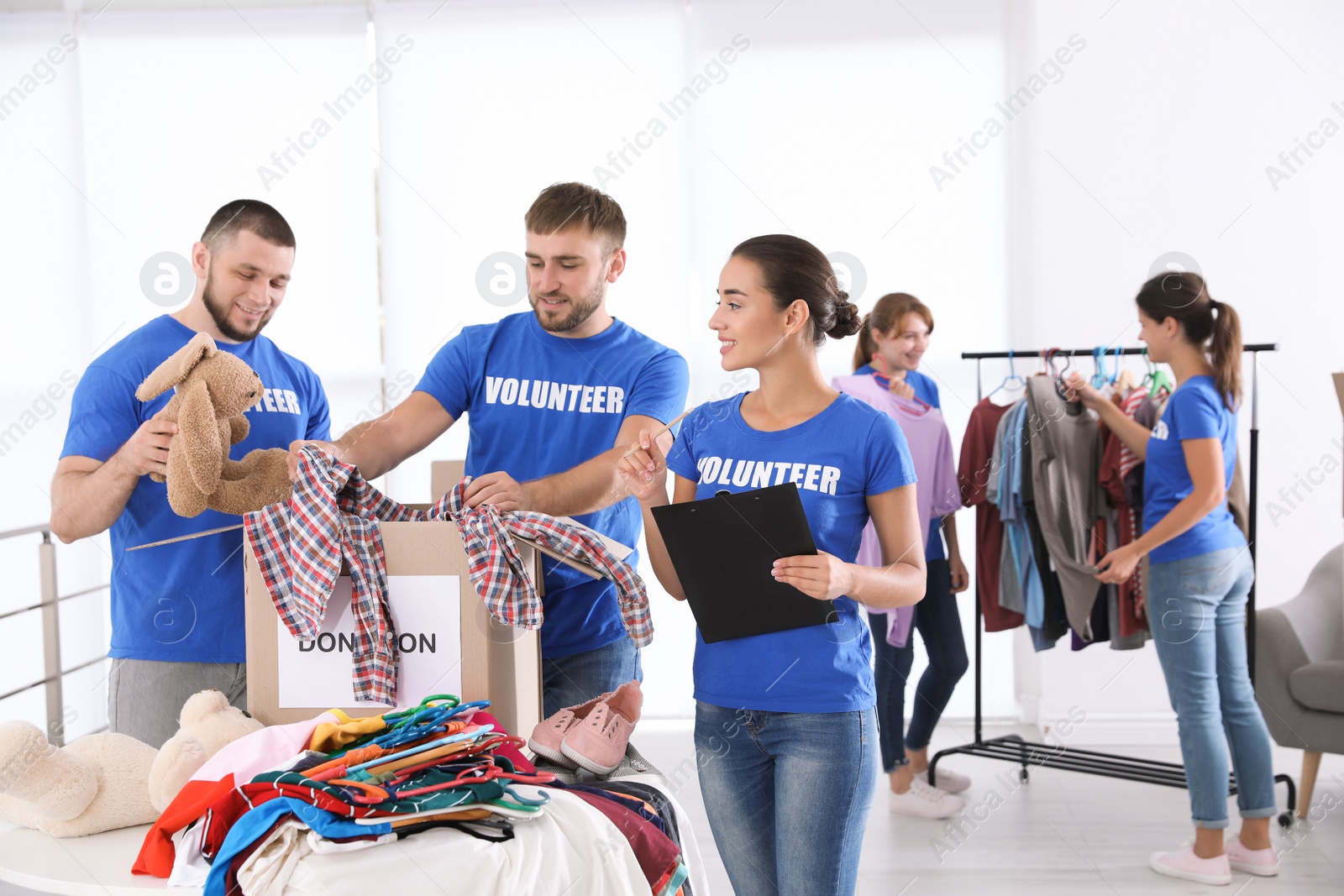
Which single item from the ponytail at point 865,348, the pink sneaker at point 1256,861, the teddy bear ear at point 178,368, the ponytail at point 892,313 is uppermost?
the ponytail at point 892,313

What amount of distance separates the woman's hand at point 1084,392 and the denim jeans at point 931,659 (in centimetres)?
66

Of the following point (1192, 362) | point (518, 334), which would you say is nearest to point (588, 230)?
point (518, 334)

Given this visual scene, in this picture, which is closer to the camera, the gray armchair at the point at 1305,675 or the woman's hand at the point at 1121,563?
the woman's hand at the point at 1121,563

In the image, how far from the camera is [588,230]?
1785 mm

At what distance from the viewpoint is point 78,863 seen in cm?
116

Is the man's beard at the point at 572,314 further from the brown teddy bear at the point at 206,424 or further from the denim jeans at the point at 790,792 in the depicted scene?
the denim jeans at the point at 790,792

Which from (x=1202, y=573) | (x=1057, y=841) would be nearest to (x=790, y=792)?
(x=1202, y=573)

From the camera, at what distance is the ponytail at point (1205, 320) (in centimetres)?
251

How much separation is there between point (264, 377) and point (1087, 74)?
11.0 ft

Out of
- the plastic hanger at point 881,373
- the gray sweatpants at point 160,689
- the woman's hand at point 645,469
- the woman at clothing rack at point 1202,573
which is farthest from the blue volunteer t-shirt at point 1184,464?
the gray sweatpants at point 160,689

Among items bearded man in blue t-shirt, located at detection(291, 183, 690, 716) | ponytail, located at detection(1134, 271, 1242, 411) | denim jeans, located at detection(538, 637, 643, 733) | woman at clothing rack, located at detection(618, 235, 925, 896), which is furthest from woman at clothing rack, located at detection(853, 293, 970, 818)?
woman at clothing rack, located at detection(618, 235, 925, 896)

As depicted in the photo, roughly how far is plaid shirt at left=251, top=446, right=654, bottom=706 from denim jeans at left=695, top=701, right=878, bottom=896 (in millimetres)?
367

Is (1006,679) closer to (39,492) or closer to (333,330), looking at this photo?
(333,330)

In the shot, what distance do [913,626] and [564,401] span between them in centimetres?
179
